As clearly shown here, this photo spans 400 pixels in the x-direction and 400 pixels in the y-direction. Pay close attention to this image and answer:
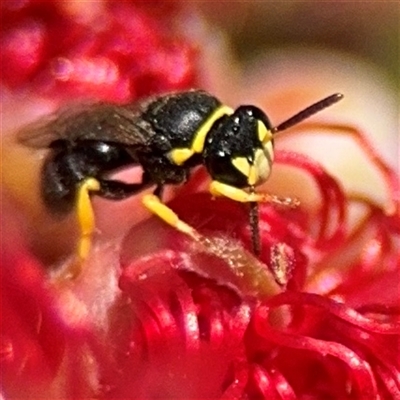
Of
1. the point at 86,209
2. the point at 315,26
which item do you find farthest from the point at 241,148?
the point at 315,26

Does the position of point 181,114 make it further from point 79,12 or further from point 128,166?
point 79,12

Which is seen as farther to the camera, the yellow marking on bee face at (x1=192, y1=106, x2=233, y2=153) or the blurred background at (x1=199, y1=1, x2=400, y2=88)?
the blurred background at (x1=199, y1=1, x2=400, y2=88)

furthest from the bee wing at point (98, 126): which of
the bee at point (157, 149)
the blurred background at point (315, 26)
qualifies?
the blurred background at point (315, 26)

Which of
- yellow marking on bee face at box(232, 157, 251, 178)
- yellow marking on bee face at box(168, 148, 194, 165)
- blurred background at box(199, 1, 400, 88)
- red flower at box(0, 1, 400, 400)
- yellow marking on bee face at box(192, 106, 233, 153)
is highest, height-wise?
yellow marking on bee face at box(192, 106, 233, 153)

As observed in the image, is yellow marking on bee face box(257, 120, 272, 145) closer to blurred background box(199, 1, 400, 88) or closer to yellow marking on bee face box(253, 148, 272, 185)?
yellow marking on bee face box(253, 148, 272, 185)

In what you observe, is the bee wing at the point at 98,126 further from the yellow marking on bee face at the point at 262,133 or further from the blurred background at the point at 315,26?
the blurred background at the point at 315,26

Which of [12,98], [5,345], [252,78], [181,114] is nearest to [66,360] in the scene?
[5,345]

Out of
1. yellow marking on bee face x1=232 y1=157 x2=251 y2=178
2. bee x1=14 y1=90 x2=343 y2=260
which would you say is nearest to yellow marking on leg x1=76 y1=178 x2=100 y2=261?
bee x1=14 y1=90 x2=343 y2=260
